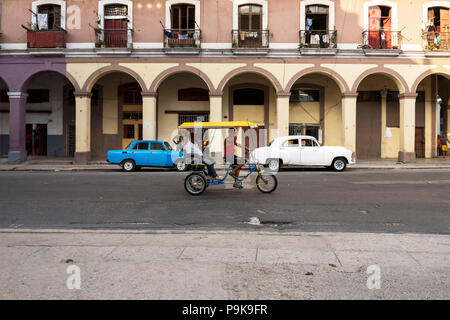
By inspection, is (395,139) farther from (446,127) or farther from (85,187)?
(85,187)

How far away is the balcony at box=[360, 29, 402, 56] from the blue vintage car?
1199 centimetres

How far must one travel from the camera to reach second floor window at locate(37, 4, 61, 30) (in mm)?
21156

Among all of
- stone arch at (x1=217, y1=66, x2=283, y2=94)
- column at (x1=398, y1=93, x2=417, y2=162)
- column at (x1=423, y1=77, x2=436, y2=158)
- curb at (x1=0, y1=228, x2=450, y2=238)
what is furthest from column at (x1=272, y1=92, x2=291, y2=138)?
curb at (x1=0, y1=228, x2=450, y2=238)

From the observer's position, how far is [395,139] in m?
24.4

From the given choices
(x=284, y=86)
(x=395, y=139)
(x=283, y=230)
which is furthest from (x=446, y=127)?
(x=283, y=230)

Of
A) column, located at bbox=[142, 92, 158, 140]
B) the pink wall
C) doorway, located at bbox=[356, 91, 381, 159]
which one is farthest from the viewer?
doorway, located at bbox=[356, 91, 381, 159]

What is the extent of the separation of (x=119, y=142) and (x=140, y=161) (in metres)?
7.00

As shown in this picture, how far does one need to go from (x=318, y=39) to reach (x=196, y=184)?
14.2 m

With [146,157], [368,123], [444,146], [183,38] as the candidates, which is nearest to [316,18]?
[368,123]

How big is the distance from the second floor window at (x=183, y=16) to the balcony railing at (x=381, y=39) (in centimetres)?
957

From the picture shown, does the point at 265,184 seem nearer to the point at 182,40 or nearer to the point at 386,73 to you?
the point at 182,40

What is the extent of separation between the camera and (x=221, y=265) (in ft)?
14.9

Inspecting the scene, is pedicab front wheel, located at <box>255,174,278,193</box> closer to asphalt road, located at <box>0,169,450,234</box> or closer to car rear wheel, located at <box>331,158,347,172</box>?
asphalt road, located at <box>0,169,450,234</box>

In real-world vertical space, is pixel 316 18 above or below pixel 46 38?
above
